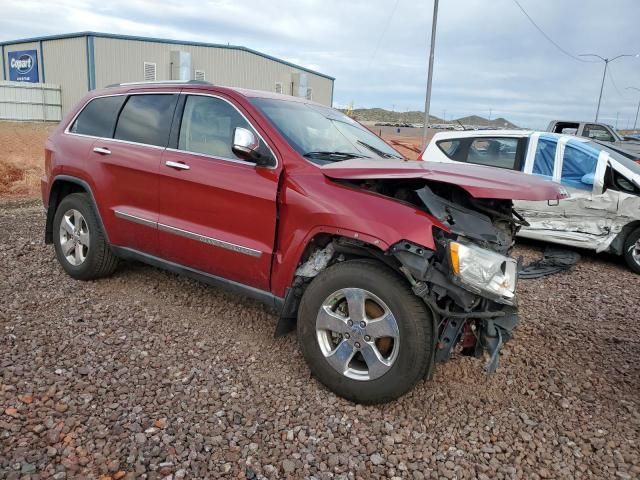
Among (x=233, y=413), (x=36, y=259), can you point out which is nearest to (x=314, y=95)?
(x=36, y=259)

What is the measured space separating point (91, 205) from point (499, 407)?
369cm

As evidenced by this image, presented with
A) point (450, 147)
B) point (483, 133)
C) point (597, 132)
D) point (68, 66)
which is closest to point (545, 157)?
point (483, 133)

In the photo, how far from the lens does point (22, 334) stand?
12.2 ft

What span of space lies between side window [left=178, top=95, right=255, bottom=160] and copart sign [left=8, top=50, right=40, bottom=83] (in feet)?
113

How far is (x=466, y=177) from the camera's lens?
9.39ft

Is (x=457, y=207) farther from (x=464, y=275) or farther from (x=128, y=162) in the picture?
(x=128, y=162)

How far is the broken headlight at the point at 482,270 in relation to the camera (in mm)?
2777

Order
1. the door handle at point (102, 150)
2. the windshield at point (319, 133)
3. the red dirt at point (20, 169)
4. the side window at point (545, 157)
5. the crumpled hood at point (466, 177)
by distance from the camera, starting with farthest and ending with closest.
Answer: the red dirt at point (20, 169) → the side window at point (545, 157) → the door handle at point (102, 150) → the windshield at point (319, 133) → the crumpled hood at point (466, 177)

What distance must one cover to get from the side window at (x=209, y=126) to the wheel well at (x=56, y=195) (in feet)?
5.07

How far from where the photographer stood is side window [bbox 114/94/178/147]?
4.06m

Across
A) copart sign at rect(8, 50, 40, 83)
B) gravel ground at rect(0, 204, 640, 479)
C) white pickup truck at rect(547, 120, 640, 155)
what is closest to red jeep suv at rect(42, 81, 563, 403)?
gravel ground at rect(0, 204, 640, 479)

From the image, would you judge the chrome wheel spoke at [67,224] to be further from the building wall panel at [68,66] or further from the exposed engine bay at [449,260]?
the building wall panel at [68,66]

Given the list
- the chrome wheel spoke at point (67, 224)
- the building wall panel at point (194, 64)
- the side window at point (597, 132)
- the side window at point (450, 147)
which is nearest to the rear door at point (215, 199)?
the chrome wheel spoke at point (67, 224)

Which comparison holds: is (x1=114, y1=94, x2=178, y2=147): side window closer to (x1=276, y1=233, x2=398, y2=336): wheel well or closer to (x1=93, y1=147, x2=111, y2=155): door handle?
(x1=93, y1=147, x2=111, y2=155): door handle
